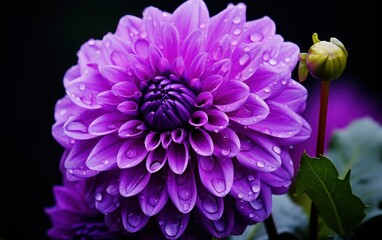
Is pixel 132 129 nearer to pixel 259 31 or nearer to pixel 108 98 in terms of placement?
pixel 108 98

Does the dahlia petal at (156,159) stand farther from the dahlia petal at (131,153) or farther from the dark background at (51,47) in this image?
the dark background at (51,47)

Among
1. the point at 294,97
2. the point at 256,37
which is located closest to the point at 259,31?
the point at 256,37

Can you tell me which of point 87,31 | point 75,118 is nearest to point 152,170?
point 75,118

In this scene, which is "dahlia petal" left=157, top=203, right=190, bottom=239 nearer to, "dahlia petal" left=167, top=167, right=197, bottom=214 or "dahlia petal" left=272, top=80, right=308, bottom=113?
"dahlia petal" left=167, top=167, right=197, bottom=214

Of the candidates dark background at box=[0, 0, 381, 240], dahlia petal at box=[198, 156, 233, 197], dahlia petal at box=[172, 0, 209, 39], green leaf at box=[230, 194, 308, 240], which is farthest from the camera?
dark background at box=[0, 0, 381, 240]

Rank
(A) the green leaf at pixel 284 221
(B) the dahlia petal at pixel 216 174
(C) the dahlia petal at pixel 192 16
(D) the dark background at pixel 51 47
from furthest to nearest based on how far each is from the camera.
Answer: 1. (D) the dark background at pixel 51 47
2. (A) the green leaf at pixel 284 221
3. (C) the dahlia petal at pixel 192 16
4. (B) the dahlia petal at pixel 216 174

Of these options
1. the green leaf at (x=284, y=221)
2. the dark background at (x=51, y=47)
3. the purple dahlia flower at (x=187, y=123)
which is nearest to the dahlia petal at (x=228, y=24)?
the purple dahlia flower at (x=187, y=123)

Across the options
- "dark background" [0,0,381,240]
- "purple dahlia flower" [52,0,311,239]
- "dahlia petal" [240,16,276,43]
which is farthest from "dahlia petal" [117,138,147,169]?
"dark background" [0,0,381,240]
